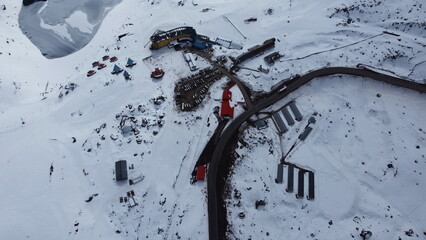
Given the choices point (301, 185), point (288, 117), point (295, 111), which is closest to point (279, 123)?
point (288, 117)

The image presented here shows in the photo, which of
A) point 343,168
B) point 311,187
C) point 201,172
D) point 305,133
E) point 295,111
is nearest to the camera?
point 311,187

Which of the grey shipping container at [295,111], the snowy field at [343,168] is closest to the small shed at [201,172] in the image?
the snowy field at [343,168]

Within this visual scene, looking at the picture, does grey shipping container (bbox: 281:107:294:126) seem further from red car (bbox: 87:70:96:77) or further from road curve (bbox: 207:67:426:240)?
red car (bbox: 87:70:96:77)

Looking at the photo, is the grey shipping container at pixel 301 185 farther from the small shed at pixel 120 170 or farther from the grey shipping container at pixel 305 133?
the small shed at pixel 120 170

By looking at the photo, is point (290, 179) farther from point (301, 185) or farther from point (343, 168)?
point (343, 168)

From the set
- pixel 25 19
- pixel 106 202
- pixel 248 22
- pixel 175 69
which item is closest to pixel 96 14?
pixel 25 19

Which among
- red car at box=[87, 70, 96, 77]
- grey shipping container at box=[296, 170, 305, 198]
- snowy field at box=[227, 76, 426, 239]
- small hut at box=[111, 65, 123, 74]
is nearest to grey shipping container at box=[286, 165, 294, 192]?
snowy field at box=[227, 76, 426, 239]
